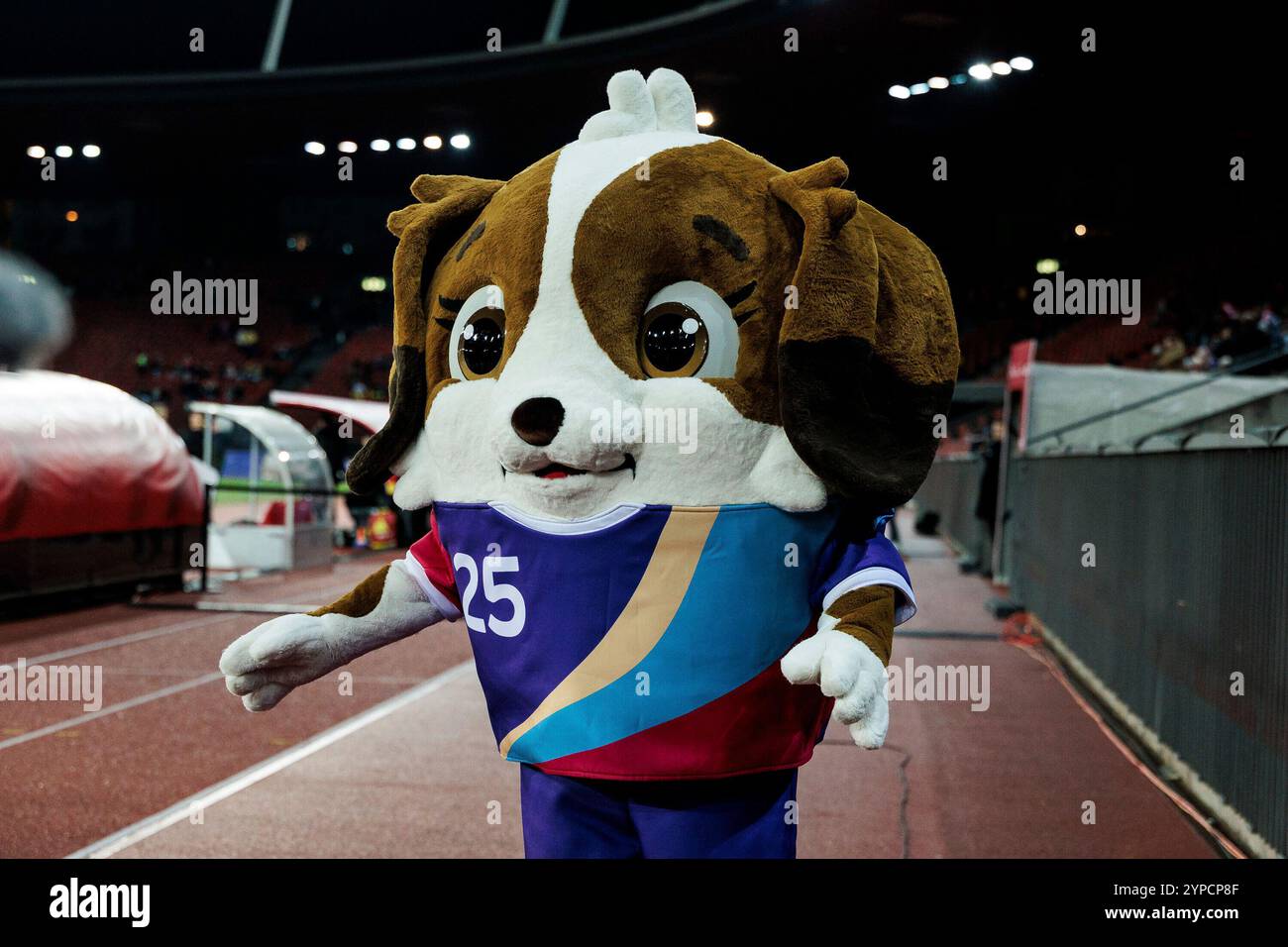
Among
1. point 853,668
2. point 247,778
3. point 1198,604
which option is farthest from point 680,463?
point 1198,604

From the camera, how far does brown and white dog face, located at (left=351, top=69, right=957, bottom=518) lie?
72.3 inches

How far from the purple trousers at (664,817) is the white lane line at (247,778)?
209 centimetres

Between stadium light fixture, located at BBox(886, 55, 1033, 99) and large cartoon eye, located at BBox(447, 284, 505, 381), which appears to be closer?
large cartoon eye, located at BBox(447, 284, 505, 381)

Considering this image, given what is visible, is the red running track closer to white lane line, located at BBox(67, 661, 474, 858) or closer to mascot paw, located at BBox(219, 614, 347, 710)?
white lane line, located at BBox(67, 661, 474, 858)

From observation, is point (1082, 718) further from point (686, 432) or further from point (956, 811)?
point (686, 432)

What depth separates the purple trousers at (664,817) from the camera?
6.43ft

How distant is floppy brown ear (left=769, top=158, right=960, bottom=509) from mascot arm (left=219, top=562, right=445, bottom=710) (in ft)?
2.88

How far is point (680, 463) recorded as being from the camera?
1888 millimetres

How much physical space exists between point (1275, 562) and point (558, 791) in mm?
2704

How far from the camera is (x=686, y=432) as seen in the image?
6.12 ft

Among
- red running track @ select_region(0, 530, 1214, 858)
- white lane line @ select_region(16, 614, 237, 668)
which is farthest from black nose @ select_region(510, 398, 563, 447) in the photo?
white lane line @ select_region(16, 614, 237, 668)

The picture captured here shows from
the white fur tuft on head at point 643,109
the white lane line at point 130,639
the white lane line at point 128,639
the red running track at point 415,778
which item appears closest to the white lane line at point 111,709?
the red running track at point 415,778

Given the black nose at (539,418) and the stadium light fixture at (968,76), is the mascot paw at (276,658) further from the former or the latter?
the stadium light fixture at (968,76)
